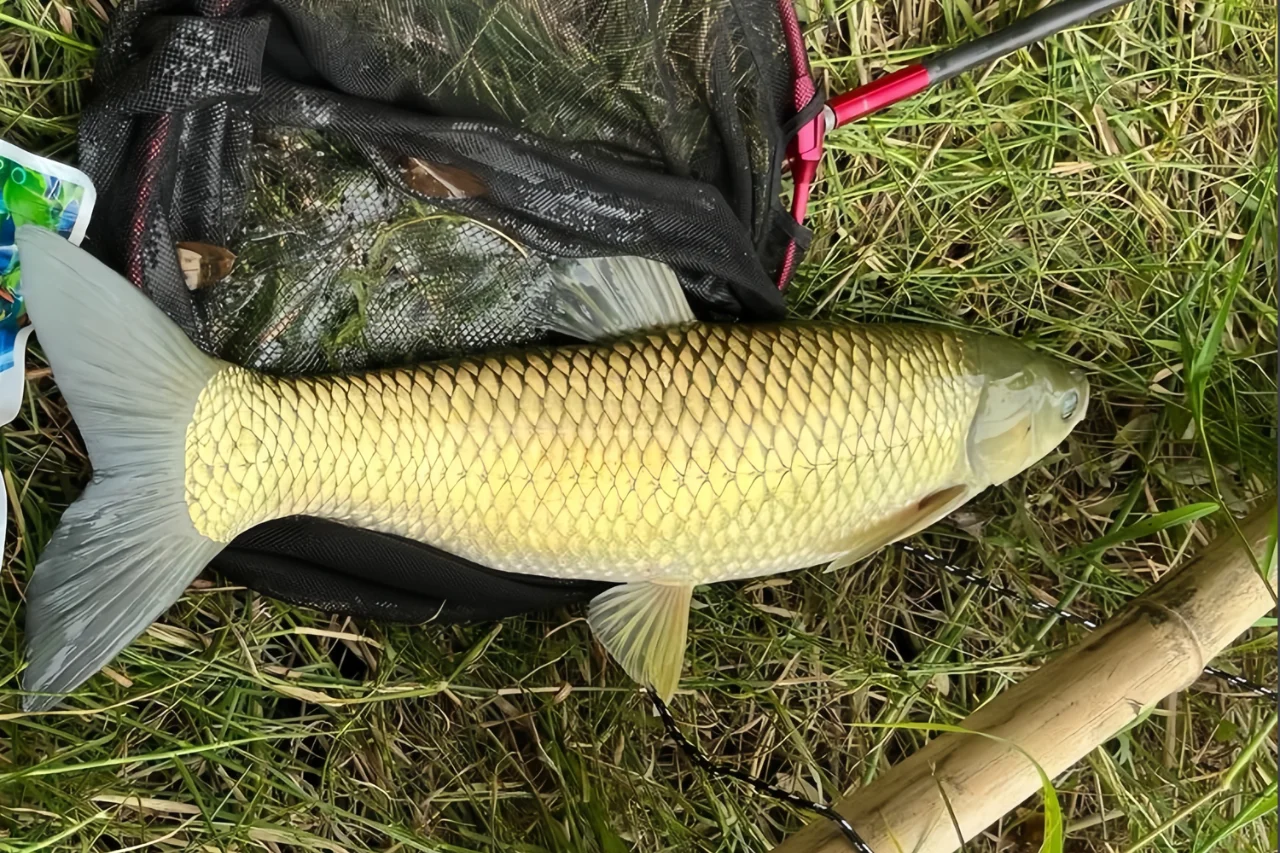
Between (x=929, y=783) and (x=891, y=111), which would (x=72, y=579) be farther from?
(x=891, y=111)

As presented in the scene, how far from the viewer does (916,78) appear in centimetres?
138

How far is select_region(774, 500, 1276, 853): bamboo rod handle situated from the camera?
1045 mm

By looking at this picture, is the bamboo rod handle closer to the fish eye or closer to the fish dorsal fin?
the fish eye

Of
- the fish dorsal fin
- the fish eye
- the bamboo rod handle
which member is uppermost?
the fish dorsal fin

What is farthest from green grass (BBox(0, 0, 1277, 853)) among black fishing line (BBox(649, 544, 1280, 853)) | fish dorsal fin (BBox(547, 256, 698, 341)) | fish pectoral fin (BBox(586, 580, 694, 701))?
fish dorsal fin (BBox(547, 256, 698, 341))

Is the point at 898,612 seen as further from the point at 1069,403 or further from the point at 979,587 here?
the point at 1069,403

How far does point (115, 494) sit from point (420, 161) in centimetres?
56

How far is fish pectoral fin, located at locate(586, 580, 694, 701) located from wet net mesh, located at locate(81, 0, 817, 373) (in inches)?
16.2

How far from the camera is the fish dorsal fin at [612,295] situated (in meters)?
1.27

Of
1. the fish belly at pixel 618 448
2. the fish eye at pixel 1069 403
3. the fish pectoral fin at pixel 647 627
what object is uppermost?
the fish belly at pixel 618 448

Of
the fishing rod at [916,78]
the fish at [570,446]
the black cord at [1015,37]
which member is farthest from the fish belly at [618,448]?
the black cord at [1015,37]

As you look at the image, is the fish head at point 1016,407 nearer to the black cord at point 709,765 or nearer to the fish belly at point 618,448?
the fish belly at point 618,448

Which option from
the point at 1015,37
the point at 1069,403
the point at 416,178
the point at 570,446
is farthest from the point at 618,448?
the point at 1015,37

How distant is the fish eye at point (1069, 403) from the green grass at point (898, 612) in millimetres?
190
